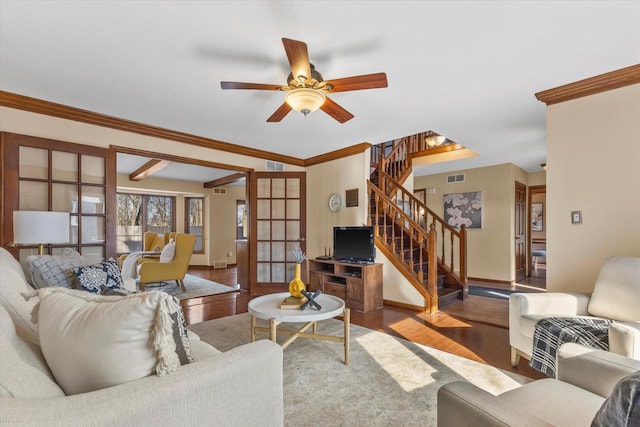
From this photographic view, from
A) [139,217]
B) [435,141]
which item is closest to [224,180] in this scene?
[139,217]

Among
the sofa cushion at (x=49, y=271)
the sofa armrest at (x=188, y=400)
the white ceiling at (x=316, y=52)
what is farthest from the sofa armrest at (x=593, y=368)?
the sofa cushion at (x=49, y=271)

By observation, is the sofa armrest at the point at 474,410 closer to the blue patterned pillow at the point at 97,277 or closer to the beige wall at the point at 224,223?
the blue patterned pillow at the point at 97,277

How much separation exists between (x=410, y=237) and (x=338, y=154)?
180cm

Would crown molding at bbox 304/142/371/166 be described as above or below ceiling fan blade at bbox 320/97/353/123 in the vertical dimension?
above

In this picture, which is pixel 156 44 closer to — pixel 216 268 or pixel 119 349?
pixel 119 349

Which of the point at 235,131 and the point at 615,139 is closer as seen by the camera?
the point at 615,139

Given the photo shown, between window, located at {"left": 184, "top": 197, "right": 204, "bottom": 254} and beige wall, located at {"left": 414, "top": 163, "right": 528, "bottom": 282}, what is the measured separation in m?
6.87

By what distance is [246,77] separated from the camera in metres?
2.60

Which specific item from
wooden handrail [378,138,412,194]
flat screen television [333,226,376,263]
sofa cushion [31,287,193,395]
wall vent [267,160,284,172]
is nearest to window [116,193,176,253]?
wall vent [267,160,284,172]

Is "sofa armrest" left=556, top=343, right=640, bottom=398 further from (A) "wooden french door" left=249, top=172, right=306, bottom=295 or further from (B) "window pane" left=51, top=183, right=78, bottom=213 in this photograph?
(B) "window pane" left=51, top=183, right=78, bottom=213

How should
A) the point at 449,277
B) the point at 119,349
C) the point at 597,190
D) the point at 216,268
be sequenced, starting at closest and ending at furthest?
the point at 119,349
the point at 597,190
the point at 449,277
the point at 216,268

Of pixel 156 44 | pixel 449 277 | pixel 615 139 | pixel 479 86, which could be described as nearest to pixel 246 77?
pixel 156 44

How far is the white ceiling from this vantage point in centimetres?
179

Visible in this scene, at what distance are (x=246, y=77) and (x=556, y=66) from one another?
101 inches
